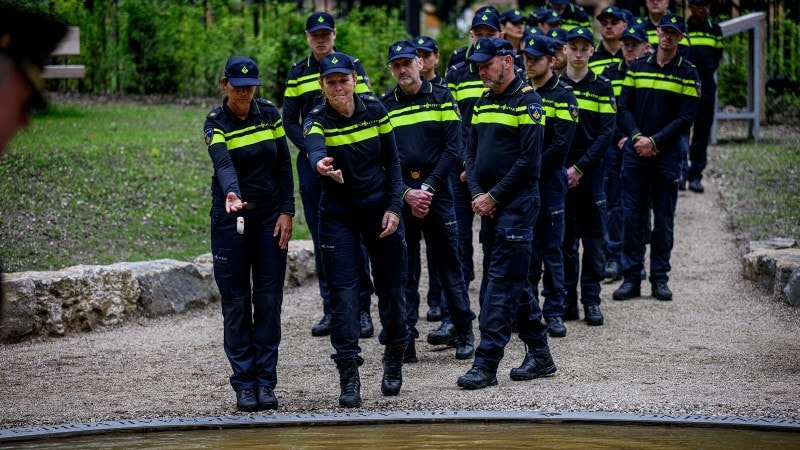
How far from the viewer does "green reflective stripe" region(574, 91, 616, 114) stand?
1007 centimetres

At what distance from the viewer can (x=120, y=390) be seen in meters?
8.15

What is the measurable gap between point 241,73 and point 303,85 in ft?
7.24

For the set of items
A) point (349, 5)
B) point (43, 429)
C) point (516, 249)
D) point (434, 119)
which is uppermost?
point (349, 5)

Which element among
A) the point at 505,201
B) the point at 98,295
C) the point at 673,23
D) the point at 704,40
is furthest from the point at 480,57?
the point at 704,40

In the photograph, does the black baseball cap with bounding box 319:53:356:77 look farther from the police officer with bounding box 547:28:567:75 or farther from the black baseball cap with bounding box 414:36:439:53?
the police officer with bounding box 547:28:567:75

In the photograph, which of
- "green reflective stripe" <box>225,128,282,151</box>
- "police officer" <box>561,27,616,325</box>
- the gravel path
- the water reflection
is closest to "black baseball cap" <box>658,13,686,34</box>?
"police officer" <box>561,27,616,325</box>

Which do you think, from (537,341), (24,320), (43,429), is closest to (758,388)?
(537,341)

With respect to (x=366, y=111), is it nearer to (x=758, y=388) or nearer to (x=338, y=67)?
(x=338, y=67)

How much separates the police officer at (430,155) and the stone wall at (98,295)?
8.62 ft

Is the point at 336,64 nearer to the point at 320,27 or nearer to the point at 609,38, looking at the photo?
the point at 320,27

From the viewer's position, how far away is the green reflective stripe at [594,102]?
10070 mm

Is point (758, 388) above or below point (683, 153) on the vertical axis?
below

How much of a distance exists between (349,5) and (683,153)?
46.9 ft

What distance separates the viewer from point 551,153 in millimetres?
9062
